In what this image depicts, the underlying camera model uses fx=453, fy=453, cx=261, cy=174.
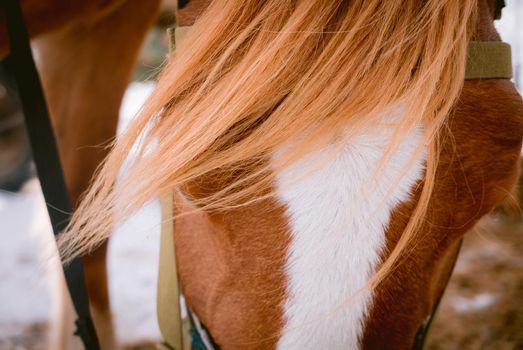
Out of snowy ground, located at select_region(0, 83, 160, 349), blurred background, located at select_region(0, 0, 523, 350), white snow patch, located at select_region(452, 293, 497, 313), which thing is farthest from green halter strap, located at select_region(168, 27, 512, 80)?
white snow patch, located at select_region(452, 293, 497, 313)

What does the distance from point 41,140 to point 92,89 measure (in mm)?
451

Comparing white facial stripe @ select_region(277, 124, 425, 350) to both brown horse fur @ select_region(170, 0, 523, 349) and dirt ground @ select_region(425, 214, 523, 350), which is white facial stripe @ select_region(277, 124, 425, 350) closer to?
brown horse fur @ select_region(170, 0, 523, 349)

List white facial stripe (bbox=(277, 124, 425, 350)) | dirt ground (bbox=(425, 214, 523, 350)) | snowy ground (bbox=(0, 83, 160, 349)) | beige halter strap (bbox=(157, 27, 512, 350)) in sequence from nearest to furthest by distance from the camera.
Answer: white facial stripe (bbox=(277, 124, 425, 350)), beige halter strap (bbox=(157, 27, 512, 350)), dirt ground (bbox=(425, 214, 523, 350)), snowy ground (bbox=(0, 83, 160, 349))

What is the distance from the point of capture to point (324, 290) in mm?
410

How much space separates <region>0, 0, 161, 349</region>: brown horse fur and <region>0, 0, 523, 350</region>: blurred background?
4.7 inches

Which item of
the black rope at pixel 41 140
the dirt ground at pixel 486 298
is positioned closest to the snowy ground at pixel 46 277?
the black rope at pixel 41 140

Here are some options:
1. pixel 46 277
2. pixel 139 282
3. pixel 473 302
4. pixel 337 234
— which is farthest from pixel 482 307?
pixel 46 277

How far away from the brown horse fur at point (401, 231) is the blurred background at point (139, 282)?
30.5 inches

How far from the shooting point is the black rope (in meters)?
0.66

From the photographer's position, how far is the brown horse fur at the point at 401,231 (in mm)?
434

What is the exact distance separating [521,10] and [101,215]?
52.5 inches

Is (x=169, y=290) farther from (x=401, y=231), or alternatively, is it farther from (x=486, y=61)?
(x=486, y=61)

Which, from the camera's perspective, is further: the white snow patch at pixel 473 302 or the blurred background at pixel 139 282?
the white snow patch at pixel 473 302

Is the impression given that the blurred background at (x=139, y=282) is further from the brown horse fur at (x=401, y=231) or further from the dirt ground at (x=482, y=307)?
the brown horse fur at (x=401, y=231)
